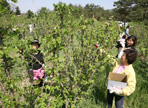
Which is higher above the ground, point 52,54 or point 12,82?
point 52,54

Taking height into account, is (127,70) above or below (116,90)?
above

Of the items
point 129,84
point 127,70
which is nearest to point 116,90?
point 129,84

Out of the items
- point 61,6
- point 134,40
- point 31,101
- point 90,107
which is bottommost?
point 90,107

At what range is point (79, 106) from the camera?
2453 millimetres

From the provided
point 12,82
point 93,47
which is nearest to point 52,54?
point 12,82

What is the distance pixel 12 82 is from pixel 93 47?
1.55 meters

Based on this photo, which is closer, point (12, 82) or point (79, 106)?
point (12, 82)

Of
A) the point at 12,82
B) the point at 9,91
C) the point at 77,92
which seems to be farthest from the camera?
the point at 77,92

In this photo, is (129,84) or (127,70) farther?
(127,70)

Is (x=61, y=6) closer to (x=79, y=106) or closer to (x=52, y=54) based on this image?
(x=52, y=54)

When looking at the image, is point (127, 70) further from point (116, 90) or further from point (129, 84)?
point (116, 90)

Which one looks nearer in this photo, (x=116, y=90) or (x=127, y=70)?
(x=116, y=90)

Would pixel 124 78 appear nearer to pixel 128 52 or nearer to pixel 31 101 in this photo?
pixel 128 52

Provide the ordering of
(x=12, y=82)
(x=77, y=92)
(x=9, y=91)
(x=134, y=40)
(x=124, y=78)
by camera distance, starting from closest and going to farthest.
Answer: (x=12, y=82) → (x=9, y=91) → (x=124, y=78) → (x=77, y=92) → (x=134, y=40)
